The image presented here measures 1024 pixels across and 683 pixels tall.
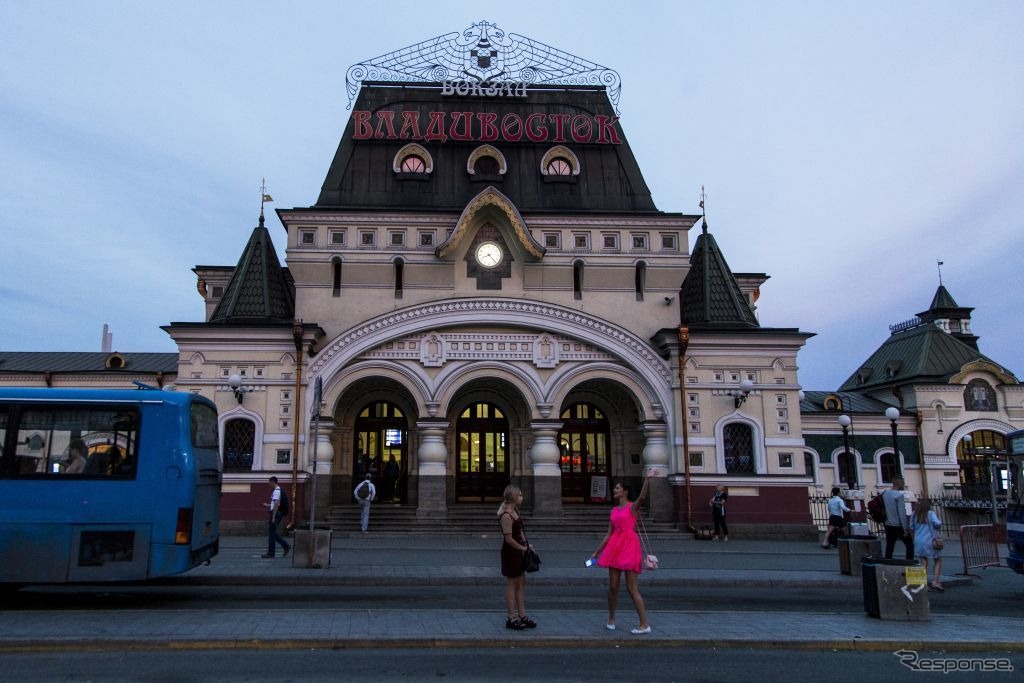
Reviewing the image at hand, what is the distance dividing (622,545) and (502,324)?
17.2 meters

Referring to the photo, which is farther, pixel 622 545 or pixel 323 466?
pixel 323 466

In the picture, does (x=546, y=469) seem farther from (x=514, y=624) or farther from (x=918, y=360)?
(x=918, y=360)

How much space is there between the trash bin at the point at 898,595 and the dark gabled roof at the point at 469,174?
18809mm

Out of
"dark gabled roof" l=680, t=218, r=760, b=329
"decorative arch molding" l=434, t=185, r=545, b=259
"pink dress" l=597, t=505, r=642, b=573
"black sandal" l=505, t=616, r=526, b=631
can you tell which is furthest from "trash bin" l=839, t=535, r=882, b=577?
"decorative arch molding" l=434, t=185, r=545, b=259

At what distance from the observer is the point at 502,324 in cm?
2656

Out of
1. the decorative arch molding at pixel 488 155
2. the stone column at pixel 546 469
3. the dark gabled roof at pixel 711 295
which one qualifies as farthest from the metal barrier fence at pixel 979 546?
the decorative arch molding at pixel 488 155

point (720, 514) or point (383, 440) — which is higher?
point (383, 440)

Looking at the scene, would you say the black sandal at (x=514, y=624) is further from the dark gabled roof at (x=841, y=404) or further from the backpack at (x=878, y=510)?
the dark gabled roof at (x=841, y=404)

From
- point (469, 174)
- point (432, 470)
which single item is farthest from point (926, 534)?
point (469, 174)

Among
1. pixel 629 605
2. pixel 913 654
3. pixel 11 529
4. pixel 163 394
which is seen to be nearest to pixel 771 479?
pixel 629 605

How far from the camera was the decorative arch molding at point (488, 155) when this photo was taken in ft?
95.3

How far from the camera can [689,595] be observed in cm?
1398

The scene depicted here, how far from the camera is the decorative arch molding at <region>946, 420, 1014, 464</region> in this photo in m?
37.5

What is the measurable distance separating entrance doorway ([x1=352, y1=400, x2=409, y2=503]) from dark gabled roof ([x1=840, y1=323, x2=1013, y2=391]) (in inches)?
1036
